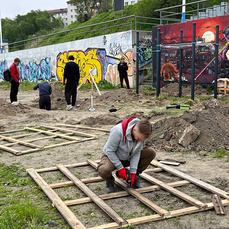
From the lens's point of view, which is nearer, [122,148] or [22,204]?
[22,204]

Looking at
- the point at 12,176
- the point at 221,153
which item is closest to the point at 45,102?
the point at 12,176

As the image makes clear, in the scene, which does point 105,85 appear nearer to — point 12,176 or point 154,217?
point 12,176

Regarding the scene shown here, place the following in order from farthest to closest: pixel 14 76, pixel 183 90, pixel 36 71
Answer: pixel 36 71 < pixel 183 90 < pixel 14 76

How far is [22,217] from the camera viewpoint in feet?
11.3

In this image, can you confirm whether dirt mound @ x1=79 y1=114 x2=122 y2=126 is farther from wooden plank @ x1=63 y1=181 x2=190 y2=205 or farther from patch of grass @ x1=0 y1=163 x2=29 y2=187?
wooden plank @ x1=63 y1=181 x2=190 y2=205

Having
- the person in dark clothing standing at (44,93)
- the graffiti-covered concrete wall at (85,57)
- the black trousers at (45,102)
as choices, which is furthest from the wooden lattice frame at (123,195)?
the graffiti-covered concrete wall at (85,57)

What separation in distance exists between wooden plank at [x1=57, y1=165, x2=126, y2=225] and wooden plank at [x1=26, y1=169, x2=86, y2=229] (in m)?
0.37

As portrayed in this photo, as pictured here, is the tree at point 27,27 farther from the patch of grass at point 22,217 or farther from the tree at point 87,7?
the patch of grass at point 22,217

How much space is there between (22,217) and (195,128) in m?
4.06

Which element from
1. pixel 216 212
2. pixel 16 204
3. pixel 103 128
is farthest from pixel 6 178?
pixel 103 128

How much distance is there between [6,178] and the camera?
16.2ft

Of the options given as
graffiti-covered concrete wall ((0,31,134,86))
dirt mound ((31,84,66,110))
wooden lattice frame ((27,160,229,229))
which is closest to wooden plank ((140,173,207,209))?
wooden lattice frame ((27,160,229,229))

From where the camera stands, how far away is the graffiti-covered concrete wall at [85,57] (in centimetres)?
2116

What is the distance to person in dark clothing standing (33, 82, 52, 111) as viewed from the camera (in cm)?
1132
